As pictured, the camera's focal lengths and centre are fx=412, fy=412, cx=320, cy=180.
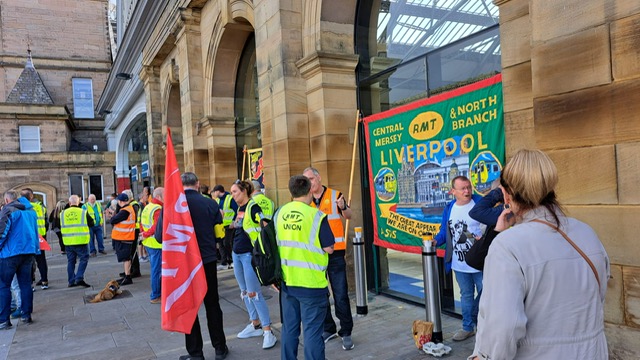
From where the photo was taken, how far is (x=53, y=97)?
35.2m

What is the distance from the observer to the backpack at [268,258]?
3.32 meters

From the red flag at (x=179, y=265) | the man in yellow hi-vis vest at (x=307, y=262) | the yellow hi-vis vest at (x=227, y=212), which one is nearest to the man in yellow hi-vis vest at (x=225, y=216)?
the yellow hi-vis vest at (x=227, y=212)

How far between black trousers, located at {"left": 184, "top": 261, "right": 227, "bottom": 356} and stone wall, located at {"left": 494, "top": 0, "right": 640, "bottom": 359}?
10.7 ft

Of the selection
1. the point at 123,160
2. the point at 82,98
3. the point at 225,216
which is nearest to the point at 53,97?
the point at 82,98

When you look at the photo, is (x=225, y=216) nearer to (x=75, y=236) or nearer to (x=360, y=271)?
(x=75, y=236)

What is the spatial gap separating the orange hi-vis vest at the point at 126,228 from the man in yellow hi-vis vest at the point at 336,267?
16.2 feet

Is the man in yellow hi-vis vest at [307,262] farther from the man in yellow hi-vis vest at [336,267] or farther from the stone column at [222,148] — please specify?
the stone column at [222,148]

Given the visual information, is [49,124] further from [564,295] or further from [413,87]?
[564,295]

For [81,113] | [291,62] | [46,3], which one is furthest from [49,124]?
[291,62]

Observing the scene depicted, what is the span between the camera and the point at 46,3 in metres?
34.9

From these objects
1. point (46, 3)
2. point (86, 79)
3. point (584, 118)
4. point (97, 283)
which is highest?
point (46, 3)

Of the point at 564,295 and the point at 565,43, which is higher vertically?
the point at 565,43

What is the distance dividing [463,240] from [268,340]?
2.30m

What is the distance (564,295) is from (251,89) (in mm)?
9891
